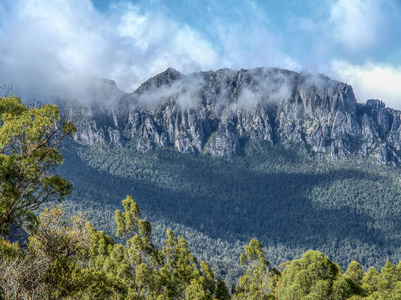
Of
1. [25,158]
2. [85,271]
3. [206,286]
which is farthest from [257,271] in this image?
[25,158]

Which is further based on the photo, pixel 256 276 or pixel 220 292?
pixel 256 276

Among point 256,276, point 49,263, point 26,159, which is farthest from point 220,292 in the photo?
point 26,159

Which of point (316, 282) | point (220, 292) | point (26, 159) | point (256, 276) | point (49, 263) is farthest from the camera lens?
point (256, 276)

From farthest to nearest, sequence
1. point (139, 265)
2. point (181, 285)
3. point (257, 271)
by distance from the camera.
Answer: point (257, 271)
point (181, 285)
point (139, 265)

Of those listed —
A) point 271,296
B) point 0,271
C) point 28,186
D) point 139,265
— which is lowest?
point 271,296

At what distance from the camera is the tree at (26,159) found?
19625 mm

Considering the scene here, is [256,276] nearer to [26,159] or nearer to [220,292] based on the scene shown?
[220,292]

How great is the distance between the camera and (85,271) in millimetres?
18688

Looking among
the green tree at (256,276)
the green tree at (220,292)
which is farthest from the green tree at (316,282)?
the green tree at (256,276)

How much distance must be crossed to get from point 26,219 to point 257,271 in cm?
2832

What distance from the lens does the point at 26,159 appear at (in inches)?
786

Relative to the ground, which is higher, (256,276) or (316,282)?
(316,282)

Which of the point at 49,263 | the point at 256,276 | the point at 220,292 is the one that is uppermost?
the point at 49,263

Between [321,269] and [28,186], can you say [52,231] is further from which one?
[321,269]
